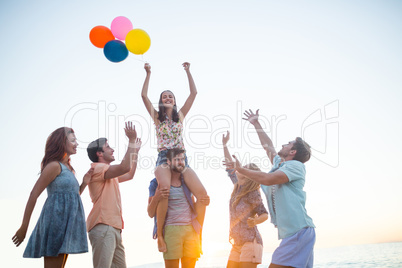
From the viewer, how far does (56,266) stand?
304 cm

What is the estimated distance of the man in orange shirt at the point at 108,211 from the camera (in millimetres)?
3620

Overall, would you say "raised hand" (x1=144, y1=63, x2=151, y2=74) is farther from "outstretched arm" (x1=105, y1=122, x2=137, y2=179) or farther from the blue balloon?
"outstretched arm" (x1=105, y1=122, x2=137, y2=179)

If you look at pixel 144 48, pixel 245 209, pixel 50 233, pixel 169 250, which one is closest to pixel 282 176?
pixel 245 209

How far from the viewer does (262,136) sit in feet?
15.1

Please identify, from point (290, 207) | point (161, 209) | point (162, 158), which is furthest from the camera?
point (162, 158)

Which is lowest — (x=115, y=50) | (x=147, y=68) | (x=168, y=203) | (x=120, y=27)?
(x=168, y=203)

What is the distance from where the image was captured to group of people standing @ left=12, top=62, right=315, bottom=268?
124 inches

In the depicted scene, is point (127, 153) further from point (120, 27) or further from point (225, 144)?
point (120, 27)

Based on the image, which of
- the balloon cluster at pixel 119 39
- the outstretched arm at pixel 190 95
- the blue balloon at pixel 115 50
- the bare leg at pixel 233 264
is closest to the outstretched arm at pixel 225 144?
the outstretched arm at pixel 190 95

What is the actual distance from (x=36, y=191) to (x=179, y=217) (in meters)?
1.51

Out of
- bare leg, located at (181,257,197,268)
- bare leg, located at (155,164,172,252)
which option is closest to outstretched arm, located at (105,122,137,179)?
bare leg, located at (155,164,172,252)

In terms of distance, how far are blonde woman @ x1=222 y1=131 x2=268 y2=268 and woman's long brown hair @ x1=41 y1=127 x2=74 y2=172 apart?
1.91 m

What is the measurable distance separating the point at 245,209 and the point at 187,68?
7.18 ft

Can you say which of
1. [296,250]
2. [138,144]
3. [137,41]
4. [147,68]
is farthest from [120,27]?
[296,250]
